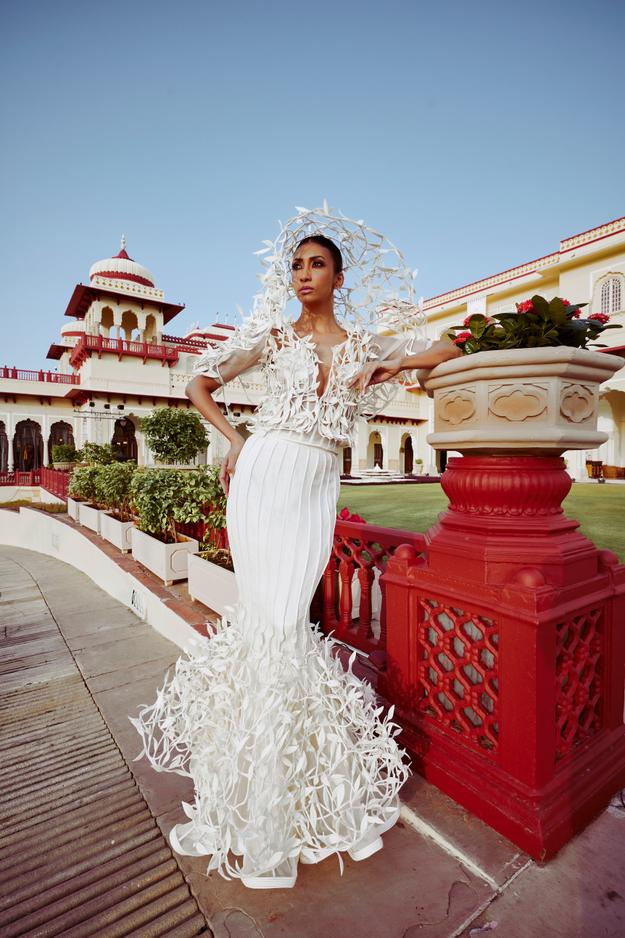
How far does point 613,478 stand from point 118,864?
20.6 m

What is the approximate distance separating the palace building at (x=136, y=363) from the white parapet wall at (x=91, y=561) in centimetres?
933

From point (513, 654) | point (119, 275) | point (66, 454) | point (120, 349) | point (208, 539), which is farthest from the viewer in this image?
point (119, 275)

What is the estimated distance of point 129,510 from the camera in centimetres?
733

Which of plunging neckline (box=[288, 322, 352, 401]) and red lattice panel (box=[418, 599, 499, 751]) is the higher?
plunging neckline (box=[288, 322, 352, 401])

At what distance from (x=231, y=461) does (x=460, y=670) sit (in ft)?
3.56

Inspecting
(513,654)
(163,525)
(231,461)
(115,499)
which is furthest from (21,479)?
(513,654)

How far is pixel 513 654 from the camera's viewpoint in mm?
1281

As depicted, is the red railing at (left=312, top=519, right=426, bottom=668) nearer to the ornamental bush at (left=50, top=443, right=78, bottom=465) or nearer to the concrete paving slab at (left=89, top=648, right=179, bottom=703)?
the concrete paving slab at (left=89, top=648, right=179, bottom=703)

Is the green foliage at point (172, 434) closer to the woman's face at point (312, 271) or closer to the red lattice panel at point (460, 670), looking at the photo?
the woman's face at point (312, 271)

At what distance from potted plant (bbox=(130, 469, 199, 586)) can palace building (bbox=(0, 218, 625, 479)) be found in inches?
607

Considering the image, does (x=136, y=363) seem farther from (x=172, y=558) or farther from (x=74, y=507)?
(x=172, y=558)

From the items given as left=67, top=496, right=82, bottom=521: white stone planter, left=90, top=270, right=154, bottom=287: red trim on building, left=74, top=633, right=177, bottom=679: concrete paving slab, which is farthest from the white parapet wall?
left=90, top=270, right=154, bottom=287: red trim on building

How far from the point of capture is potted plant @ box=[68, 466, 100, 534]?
8328 millimetres

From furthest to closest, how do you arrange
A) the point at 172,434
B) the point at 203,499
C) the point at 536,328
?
1. the point at 172,434
2. the point at 203,499
3. the point at 536,328
